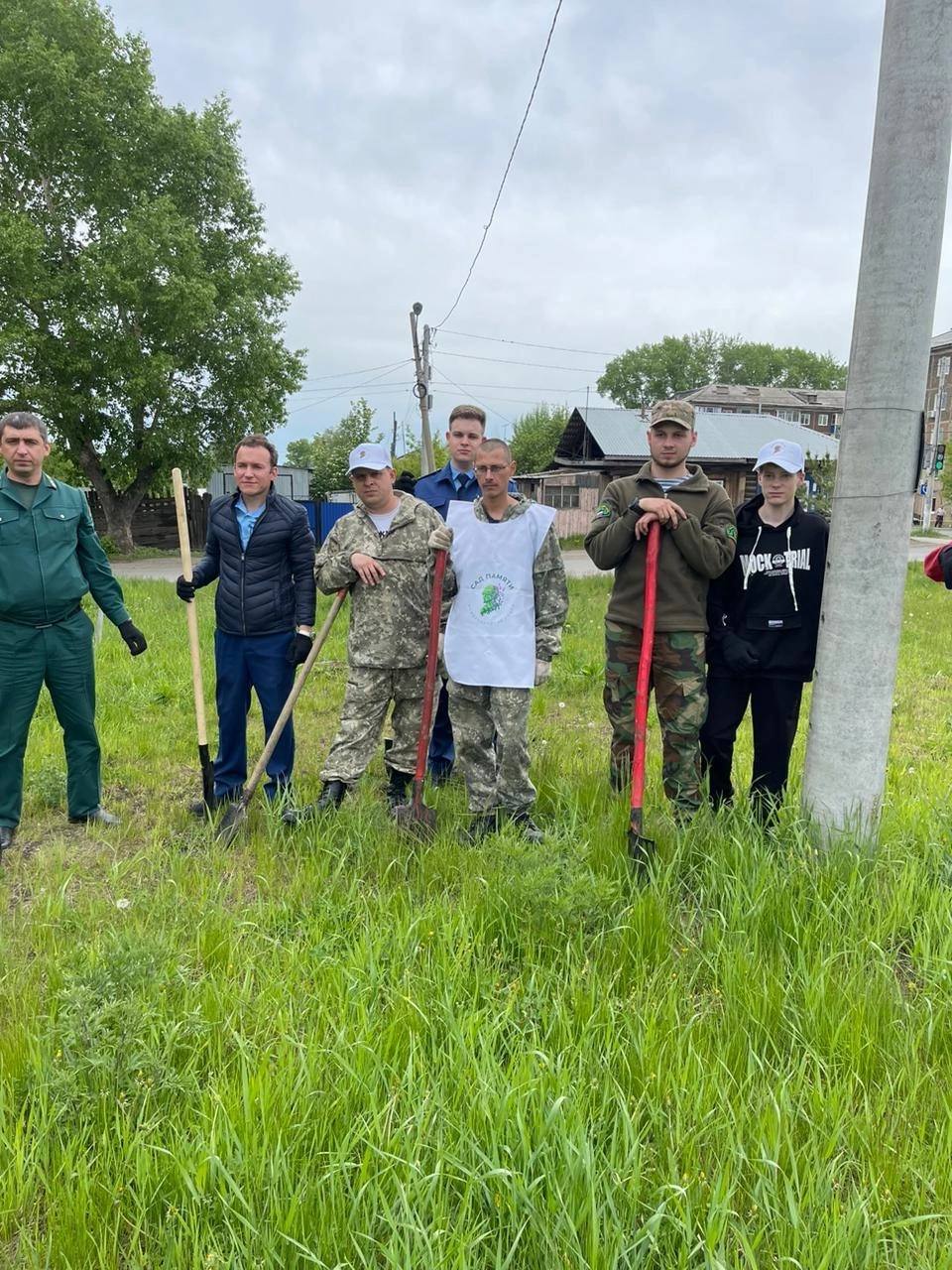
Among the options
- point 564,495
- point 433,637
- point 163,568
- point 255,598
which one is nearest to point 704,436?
point 564,495

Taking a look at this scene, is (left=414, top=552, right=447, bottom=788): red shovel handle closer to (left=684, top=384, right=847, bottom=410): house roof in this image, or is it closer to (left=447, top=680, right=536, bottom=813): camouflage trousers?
(left=447, top=680, right=536, bottom=813): camouflage trousers

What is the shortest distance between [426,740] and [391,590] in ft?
2.73

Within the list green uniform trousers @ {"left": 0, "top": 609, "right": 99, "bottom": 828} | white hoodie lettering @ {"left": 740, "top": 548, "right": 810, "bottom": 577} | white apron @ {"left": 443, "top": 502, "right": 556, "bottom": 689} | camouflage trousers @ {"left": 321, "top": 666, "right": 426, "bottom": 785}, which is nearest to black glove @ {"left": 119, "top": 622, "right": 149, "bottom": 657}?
green uniform trousers @ {"left": 0, "top": 609, "right": 99, "bottom": 828}

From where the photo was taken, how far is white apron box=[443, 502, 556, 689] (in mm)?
3787

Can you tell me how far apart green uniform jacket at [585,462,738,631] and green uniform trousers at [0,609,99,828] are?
8.92 ft

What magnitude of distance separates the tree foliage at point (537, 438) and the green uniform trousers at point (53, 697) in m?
57.3

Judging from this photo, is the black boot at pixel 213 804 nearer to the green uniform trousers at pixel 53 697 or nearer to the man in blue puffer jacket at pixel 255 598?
the man in blue puffer jacket at pixel 255 598

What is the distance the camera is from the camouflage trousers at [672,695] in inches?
143

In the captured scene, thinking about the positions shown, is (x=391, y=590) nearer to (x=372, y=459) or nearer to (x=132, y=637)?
(x=372, y=459)

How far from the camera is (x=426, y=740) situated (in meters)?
3.72

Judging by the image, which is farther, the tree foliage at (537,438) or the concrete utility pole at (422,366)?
the tree foliage at (537,438)

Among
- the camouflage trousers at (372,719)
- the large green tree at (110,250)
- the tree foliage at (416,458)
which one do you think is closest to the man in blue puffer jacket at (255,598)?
the camouflage trousers at (372,719)

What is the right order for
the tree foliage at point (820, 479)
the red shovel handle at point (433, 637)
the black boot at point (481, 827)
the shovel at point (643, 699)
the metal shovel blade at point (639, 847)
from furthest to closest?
the tree foliage at point (820, 479) < the red shovel handle at point (433, 637) < the black boot at point (481, 827) < the shovel at point (643, 699) < the metal shovel blade at point (639, 847)

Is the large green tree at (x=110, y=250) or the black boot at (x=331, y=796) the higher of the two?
the large green tree at (x=110, y=250)
